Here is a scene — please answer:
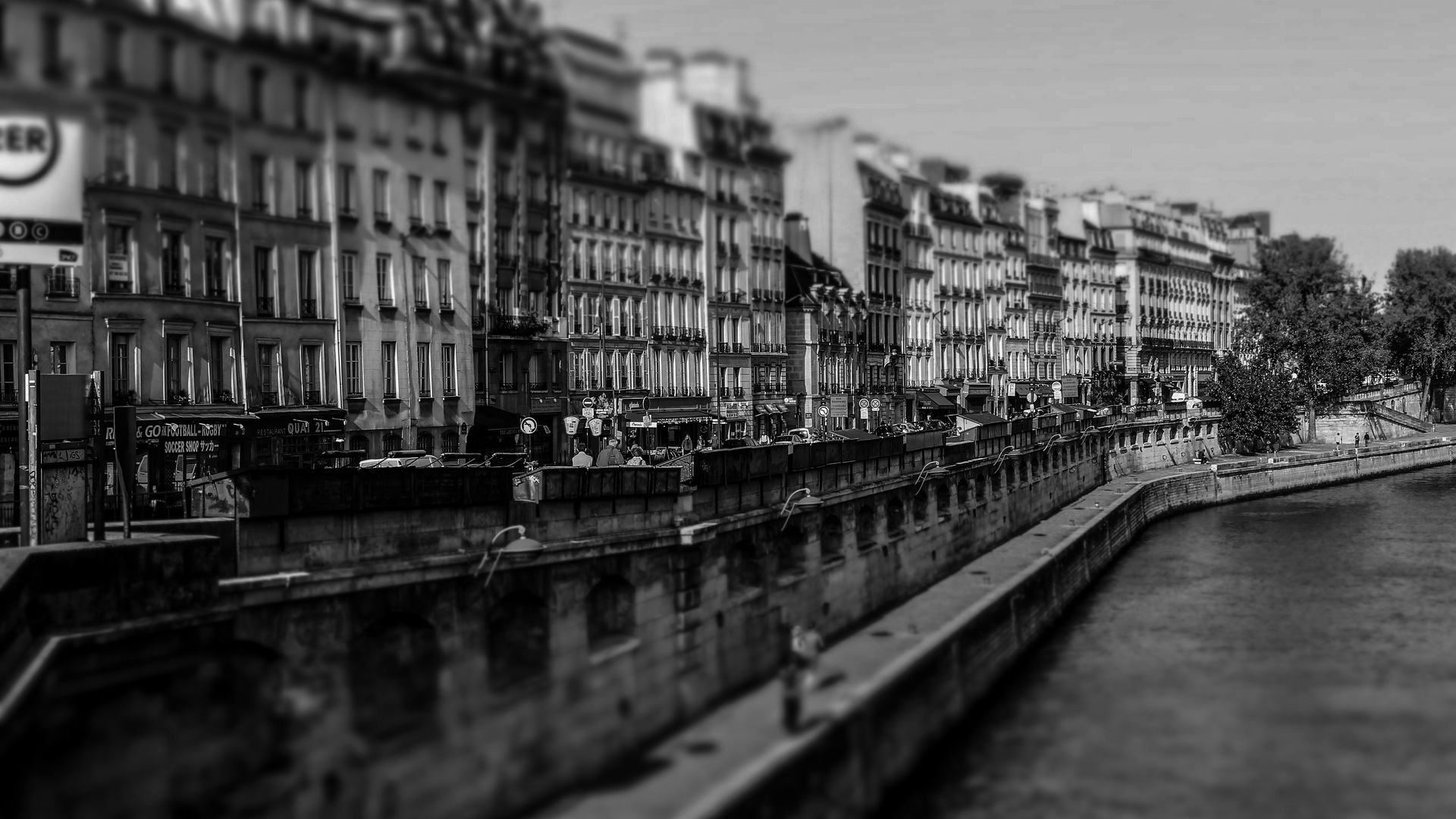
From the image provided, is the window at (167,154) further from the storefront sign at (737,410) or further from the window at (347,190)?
the storefront sign at (737,410)

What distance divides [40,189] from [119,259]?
1278 centimetres

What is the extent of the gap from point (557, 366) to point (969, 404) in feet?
196

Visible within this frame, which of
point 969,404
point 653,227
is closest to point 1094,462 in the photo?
point 969,404

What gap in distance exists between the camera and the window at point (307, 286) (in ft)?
110

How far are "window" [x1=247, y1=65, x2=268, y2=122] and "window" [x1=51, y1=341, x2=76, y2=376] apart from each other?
17.5 meters

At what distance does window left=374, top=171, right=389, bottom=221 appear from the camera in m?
28.4

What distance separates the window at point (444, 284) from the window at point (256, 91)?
438 inches

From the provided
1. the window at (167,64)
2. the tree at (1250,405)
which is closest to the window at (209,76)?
the window at (167,64)

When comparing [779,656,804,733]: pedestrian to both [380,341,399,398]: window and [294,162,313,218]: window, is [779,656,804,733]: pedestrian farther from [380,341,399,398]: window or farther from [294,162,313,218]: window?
[380,341,399,398]: window

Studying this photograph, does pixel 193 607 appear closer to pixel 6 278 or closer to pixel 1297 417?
pixel 6 278

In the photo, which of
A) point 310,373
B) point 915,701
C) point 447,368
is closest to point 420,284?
point 447,368

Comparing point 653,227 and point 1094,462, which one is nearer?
point 653,227

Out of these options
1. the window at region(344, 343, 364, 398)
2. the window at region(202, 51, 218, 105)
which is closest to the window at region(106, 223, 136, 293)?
the window at region(344, 343, 364, 398)

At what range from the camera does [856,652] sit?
40.0 metres
